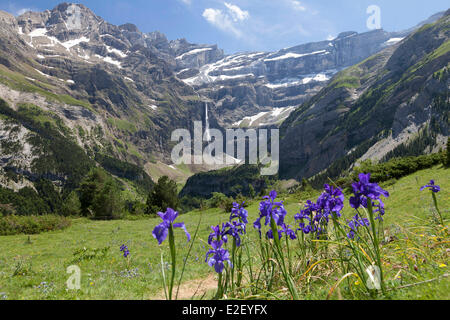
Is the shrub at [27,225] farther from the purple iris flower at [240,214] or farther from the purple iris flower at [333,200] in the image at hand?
the purple iris flower at [333,200]

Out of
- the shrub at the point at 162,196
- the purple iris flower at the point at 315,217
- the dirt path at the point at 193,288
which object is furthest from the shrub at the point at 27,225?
the purple iris flower at the point at 315,217

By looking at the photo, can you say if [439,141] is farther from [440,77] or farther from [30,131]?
[30,131]

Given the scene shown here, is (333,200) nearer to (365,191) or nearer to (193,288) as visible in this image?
(365,191)

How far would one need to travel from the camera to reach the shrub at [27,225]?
25125mm

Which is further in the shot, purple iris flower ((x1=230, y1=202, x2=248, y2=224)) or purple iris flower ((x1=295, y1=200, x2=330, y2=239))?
purple iris flower ((x1=295, y1=200, x2=330, y2=239))

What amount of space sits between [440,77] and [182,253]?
193 m

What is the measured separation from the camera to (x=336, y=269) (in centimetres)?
488

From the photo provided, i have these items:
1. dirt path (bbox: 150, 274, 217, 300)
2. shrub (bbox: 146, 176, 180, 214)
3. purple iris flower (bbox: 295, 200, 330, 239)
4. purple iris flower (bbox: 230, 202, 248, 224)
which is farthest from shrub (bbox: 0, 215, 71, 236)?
purple iris flower (bbox: 295, 200, 330, 239)

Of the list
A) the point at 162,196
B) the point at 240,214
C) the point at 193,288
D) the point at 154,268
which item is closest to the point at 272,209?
the point at 240,214

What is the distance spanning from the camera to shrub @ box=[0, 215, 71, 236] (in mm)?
25125

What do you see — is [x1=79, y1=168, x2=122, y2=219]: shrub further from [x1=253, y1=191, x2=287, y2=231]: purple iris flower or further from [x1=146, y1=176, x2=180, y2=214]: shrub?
[x1=253, y1=191, x2=287, y2=231]: purple iris flower

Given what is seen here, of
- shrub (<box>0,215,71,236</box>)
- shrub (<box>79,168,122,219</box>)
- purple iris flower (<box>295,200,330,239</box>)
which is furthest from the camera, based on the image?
shrub (<box>79,168,122,219</box>)
